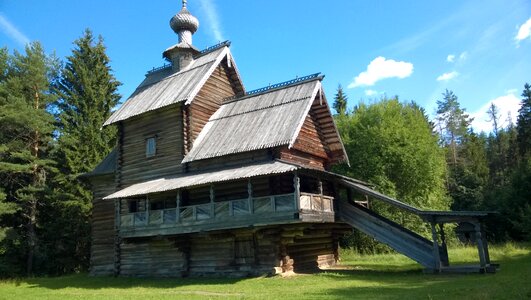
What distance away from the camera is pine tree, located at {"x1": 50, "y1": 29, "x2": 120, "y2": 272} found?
107 ft

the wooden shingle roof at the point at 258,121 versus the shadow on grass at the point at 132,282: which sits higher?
the wooden shingle roof at the point at 258,121

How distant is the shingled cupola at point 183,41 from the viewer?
28172 millimetres

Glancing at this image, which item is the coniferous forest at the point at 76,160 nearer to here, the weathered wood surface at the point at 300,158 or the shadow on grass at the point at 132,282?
the shadow on grass at the point at 132,282

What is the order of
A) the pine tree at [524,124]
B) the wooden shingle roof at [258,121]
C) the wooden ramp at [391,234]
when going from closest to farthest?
the wooden ramp at [391,234]
the wooden shingle roof at [258,121]
the pine tree at [524,124]

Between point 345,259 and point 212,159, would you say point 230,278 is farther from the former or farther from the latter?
point 345,259

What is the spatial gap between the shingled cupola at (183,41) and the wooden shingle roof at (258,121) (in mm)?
5782

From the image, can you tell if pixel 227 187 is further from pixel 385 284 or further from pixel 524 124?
pixel 524 124

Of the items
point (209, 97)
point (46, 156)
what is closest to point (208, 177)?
point (209, 97)

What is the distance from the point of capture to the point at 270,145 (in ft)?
63.3


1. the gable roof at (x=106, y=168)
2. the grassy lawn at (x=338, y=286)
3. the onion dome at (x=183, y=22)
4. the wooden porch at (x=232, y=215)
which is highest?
the onion dome at (x=183, y=22)

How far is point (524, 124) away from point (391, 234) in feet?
128

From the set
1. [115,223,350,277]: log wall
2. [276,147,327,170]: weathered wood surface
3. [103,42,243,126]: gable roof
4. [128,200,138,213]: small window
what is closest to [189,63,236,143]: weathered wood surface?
[103,42,243,126]: gable roof

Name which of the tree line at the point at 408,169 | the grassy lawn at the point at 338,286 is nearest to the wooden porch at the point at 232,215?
the grassy lawn at the point at 338,286

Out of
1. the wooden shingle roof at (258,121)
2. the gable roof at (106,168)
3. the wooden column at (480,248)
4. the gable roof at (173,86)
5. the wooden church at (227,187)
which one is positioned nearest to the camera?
the wooden column at (480,248)
